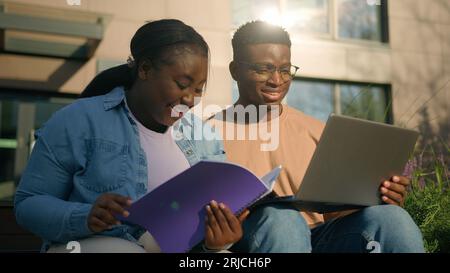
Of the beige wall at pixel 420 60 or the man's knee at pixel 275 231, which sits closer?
the man's knee at pixel 275 231

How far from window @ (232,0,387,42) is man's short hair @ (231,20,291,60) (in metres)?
3.27

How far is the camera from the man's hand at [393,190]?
70.6 inches

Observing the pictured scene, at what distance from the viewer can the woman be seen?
1.50 m

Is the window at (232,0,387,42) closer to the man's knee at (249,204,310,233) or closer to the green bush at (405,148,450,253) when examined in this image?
the green bush at (405,148,450,253)

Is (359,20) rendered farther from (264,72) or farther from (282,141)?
(282,141)

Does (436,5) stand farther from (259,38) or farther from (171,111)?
(171,111)

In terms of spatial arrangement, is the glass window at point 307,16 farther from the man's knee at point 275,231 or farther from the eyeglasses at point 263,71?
the man's knee at point 275,231

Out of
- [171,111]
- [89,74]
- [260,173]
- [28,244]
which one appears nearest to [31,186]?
[171,111]

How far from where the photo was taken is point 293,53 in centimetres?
596

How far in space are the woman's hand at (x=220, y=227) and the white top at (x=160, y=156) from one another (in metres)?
0.30

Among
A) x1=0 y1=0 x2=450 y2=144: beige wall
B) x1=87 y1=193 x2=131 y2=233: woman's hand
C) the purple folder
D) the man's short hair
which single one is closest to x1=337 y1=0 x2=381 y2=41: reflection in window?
x1=0 y1=0 x2=450 y2=144: beige wall

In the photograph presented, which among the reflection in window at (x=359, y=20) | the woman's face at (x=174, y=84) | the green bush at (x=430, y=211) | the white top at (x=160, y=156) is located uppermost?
the reflection in window at (x=359, y=20)

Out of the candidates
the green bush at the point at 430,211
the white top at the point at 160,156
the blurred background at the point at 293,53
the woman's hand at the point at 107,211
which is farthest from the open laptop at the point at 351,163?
the blurred background at the point at 293,53

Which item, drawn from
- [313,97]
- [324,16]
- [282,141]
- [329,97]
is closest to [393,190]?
[282,141]
